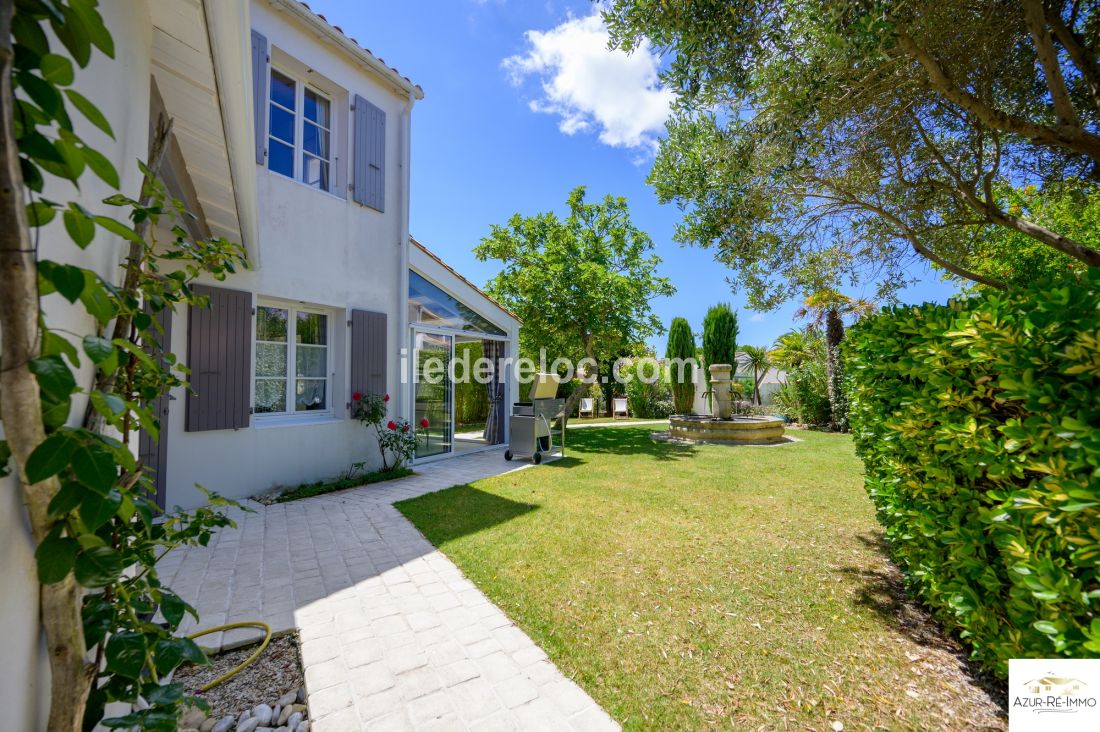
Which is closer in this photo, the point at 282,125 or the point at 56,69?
the point at 56,69

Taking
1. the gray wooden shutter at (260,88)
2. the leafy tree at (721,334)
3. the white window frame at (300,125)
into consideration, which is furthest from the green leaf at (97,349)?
the leafy tree at (721,334)

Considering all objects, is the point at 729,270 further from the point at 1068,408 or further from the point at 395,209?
the point at 395,209

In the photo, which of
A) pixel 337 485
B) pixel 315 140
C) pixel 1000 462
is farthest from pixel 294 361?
pixel 1000 462

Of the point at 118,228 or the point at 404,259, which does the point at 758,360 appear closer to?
the point at 404,259

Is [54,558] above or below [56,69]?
below

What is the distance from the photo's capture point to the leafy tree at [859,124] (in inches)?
134

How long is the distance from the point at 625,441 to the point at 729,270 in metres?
6.87

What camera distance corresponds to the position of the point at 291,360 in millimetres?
6664

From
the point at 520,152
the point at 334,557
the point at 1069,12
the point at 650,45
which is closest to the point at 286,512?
the point at 334,557

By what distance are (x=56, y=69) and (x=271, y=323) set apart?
6634 millimetres

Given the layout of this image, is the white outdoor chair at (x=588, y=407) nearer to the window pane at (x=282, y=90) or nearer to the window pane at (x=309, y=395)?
the window pane at (x=309, y=395)

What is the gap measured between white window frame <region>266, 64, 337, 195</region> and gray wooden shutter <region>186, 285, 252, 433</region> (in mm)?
2158

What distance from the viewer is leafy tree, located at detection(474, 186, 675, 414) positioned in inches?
495

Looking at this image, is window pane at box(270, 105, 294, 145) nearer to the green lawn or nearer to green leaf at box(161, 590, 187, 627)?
the green lawn
